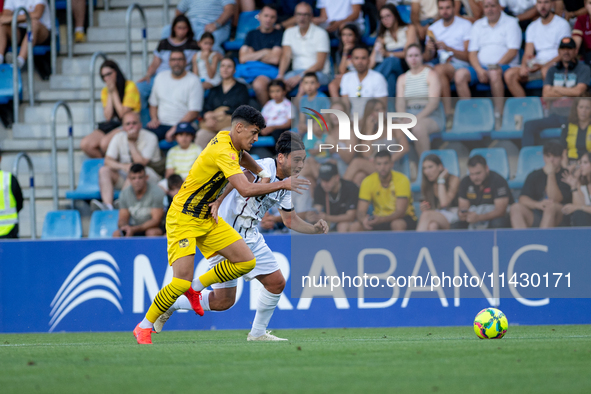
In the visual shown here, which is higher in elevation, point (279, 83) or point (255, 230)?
point (279, 83)

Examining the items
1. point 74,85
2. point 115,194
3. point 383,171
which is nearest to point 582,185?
point 383,171

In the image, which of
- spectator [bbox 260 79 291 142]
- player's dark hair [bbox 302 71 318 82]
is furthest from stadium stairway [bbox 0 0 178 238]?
player's dark hair [bbox 302 71 318 82]

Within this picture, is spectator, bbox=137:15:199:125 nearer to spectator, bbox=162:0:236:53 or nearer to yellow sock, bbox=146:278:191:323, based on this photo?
Answer: spectator, bbox=162:0:236:53

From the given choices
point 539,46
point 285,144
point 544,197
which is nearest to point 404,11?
point 539,46

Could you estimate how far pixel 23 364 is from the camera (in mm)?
5340

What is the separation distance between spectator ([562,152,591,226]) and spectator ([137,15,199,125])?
6744mm

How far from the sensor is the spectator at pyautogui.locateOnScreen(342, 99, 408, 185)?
396 inches

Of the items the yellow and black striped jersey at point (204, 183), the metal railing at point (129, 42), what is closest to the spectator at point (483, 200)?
the yellow and black striped jersey at point (204, 183)

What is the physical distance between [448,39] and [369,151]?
11.0ft

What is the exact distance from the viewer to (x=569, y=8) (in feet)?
41.1

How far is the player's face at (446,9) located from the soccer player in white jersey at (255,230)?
5.77 meters

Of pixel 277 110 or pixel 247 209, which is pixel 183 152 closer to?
pixel 277 110

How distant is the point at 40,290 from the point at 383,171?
480 cm

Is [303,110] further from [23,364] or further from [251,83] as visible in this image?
[23,364]
